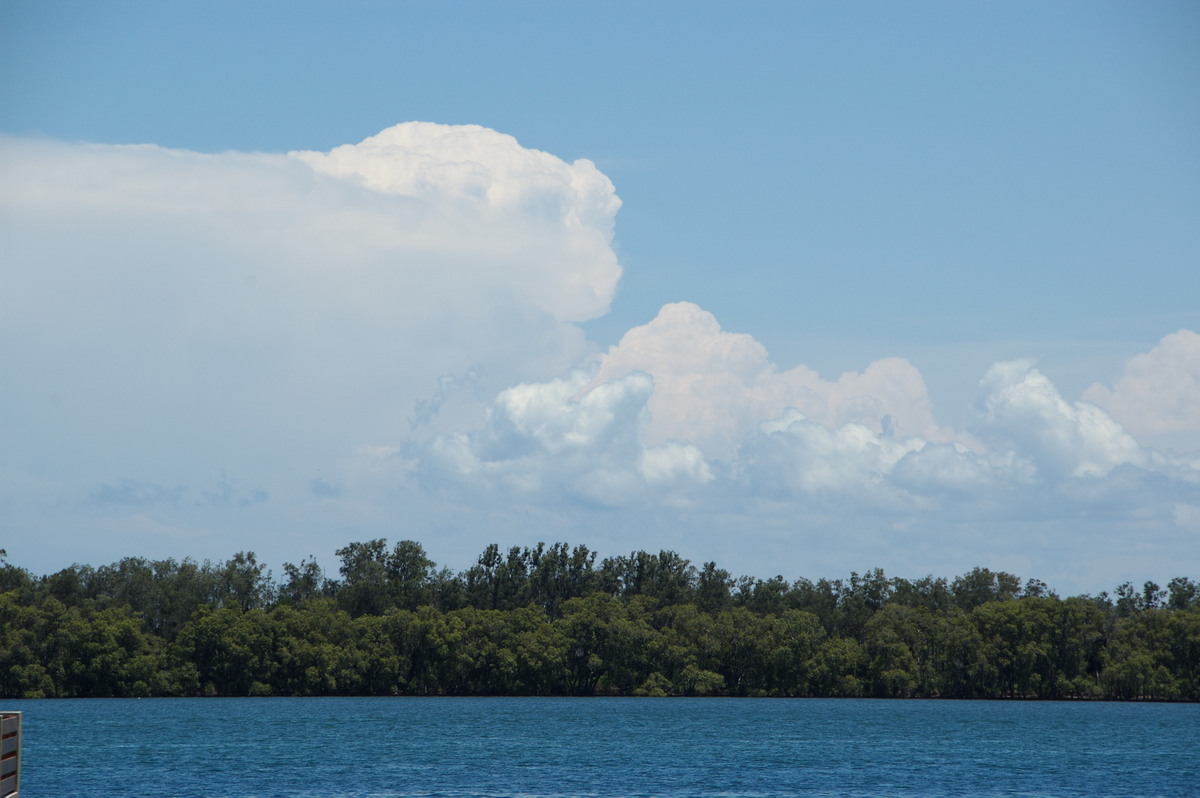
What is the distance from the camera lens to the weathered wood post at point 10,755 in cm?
2494

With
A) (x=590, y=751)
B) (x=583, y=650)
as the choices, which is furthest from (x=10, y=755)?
(x=583, y=650)

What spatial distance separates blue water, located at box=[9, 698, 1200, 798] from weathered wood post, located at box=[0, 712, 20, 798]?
29.3 m

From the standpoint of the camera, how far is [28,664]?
426ft

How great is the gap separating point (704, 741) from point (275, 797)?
129ft

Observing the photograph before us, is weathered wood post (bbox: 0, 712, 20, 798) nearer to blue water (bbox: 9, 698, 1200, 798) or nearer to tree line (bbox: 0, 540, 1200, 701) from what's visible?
blue water (bbox: 9, 698, 1200, 798)

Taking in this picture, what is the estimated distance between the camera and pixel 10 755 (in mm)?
25922

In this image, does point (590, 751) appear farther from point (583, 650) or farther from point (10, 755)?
point (583, 650)

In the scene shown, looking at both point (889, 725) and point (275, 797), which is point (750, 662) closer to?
point (889, 725)

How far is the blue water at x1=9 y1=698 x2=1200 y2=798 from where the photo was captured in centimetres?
5859

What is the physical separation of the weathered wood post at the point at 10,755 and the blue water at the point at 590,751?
29.3 meters

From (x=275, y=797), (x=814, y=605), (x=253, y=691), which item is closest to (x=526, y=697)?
(x=253, y=691)

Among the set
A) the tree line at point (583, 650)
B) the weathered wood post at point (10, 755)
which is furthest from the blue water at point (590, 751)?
the weathered wood post at point (10, 755)

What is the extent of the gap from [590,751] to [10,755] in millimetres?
54418

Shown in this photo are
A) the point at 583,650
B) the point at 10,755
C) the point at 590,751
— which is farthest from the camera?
the point at 583,650
